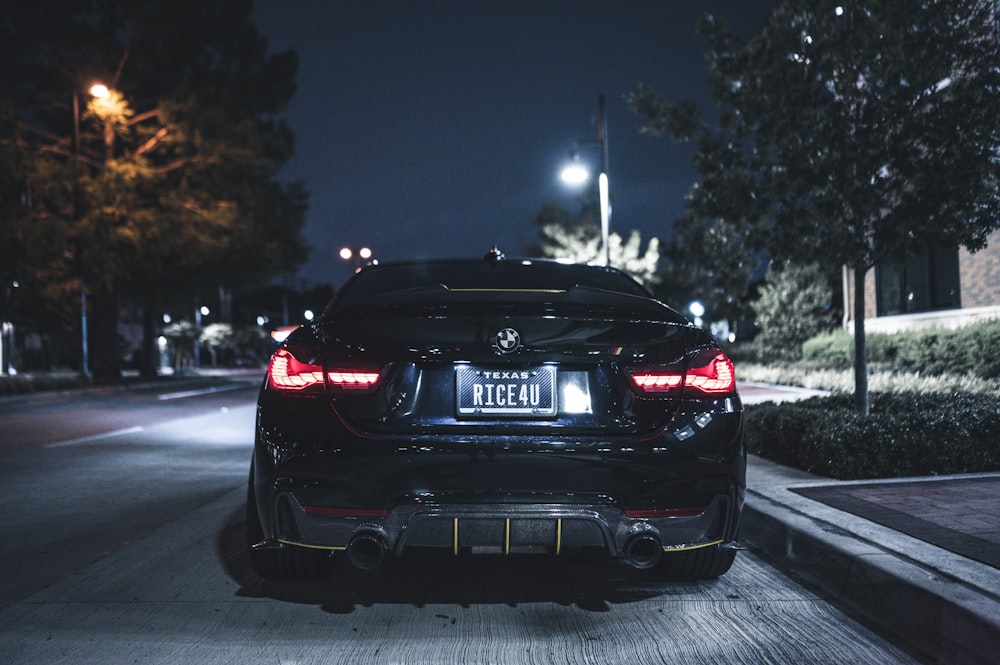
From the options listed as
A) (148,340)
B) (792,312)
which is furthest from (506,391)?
(148,340)

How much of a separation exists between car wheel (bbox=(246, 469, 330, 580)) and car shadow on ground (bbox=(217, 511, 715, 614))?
0.14 meters

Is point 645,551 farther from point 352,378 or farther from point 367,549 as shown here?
point 352,378

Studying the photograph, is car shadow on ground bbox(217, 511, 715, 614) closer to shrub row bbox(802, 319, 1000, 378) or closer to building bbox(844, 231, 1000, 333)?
shrub row bbox(802, 319, 1000, 378)

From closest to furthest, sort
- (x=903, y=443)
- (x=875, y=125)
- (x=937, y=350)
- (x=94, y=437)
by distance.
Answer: (x=903, y=443), (x=875, y=125), (x=94, y=437), (x=937, y=350)

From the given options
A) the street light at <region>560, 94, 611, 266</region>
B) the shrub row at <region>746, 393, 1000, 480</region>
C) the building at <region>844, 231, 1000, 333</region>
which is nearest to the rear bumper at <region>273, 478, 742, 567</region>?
the shrub row at <region>746, 393, 1000, 480</region>

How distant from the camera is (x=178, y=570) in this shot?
4.94m

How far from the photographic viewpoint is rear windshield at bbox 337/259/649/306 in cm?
484

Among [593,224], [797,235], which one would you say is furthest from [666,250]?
[797,235]

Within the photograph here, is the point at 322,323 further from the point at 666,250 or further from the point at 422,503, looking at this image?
the point at 666,250

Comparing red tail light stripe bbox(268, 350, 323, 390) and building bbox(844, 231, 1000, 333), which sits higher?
building bbox(844, 231, 1000, 333)

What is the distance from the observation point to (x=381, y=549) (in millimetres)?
3674

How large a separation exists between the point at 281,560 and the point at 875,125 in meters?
6.60

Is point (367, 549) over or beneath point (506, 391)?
beneath

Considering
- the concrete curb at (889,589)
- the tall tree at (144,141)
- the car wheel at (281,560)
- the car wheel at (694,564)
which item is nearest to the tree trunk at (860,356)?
the concrete curb at (889,589)
